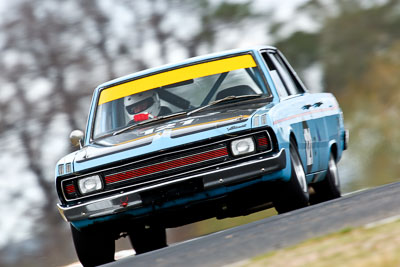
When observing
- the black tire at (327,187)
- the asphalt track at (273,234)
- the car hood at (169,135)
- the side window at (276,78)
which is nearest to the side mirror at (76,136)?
the car hood at (169,135)

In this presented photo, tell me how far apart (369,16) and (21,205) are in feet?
47.7

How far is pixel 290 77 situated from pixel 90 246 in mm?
3317

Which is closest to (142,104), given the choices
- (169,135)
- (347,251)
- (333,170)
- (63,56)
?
(169,135)

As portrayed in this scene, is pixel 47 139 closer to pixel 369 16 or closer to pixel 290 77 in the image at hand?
pixel 369 16

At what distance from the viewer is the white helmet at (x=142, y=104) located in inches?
359

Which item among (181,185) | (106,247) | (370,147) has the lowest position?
(370,147)

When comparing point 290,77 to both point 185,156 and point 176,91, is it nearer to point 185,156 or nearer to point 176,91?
point 176,91

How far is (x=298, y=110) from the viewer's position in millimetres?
9203

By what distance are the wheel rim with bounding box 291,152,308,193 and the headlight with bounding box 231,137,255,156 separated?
514 mm

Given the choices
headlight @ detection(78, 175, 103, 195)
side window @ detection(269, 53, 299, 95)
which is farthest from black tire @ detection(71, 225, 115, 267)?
side window @ detection(269, 53, 299, 95)

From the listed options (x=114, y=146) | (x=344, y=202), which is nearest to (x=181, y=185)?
(x=114, y=146)

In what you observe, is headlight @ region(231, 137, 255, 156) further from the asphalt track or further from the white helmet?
the white helmet

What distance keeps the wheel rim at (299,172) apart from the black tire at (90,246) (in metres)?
1.64

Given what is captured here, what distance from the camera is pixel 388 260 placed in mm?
4754
